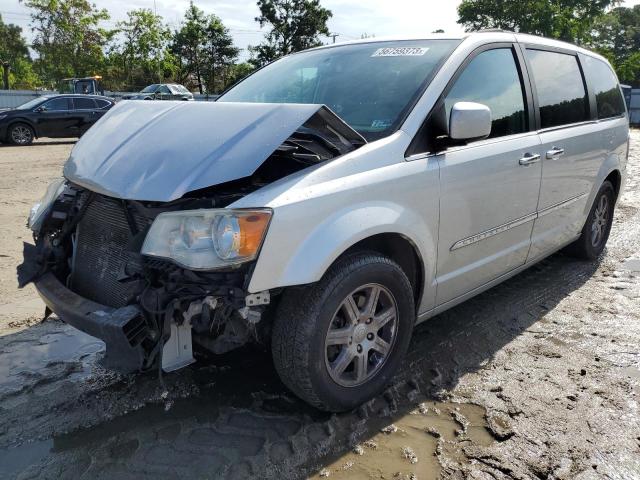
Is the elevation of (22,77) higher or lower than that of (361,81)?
higher

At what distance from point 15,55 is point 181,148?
2699 inches

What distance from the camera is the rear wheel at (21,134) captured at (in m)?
15.8

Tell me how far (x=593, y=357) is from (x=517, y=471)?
138cm

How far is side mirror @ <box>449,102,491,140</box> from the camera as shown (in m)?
2.91

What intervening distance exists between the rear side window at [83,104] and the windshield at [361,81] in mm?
14520

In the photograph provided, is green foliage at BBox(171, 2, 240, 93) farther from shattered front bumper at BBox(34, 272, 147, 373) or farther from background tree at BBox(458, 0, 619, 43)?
shattered front bumper at BBox(34, 272, 147, 373)

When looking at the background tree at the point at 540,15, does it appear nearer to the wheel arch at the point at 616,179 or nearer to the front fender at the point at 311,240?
the wheel arch at the point at 616,179

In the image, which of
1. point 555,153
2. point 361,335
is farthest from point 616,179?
point 361,335

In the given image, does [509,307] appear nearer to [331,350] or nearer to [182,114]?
[331,350]

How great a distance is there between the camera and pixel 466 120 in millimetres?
2908

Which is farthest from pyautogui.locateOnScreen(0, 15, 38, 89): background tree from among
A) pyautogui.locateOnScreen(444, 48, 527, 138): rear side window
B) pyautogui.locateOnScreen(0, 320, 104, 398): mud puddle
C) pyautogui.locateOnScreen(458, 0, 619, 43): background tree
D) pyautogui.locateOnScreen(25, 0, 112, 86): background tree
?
pyautogui.locateOnScreen(444, 48, 527, 138): rear side window

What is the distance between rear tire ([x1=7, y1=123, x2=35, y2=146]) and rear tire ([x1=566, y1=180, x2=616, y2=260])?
15.7m

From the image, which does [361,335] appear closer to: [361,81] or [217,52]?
[361,81]

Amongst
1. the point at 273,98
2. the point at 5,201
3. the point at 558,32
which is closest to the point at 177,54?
the point at 558,32
